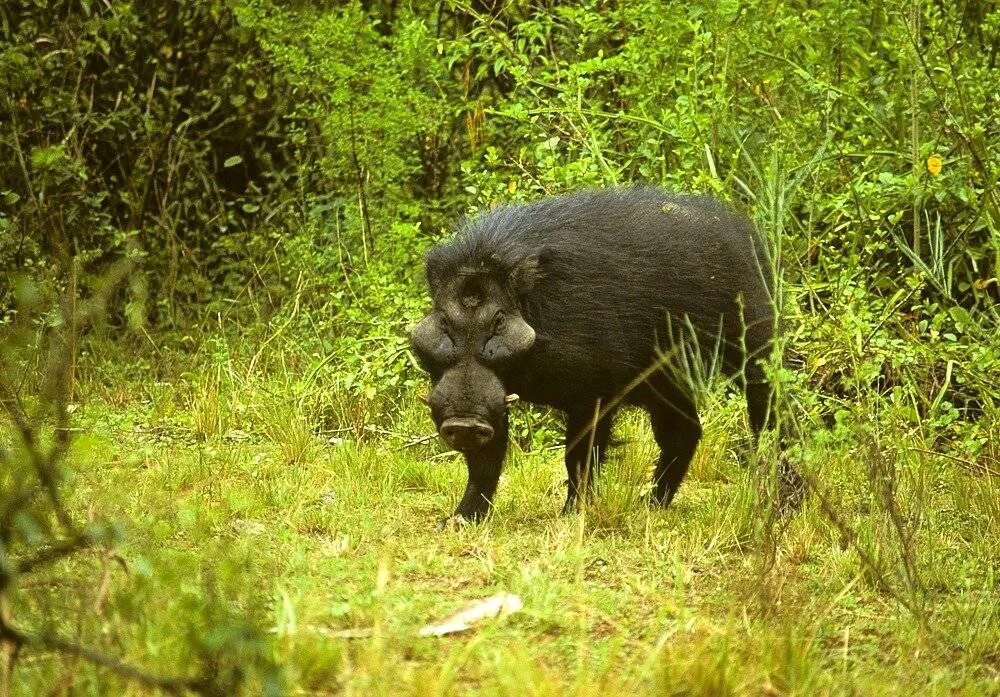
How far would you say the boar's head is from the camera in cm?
477

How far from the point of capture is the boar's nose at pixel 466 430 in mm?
4734

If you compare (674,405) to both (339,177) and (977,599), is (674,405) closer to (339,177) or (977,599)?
(977,599)

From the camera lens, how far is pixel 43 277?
7.56 metres

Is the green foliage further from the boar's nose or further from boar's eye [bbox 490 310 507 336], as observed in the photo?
boar's eye [bbox 490 310 507 336]

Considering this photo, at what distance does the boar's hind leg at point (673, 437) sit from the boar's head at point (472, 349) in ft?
2.73

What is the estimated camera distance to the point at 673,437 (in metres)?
5.61

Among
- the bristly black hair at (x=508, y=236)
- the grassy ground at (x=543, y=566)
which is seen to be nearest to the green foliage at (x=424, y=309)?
the grassy ground at (x=543, y=566)

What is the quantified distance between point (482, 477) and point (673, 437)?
3.06 feet

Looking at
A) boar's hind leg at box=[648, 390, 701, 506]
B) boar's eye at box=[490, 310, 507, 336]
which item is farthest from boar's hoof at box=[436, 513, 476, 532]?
boar's hind leg at box=[648, 390, 701, 506]

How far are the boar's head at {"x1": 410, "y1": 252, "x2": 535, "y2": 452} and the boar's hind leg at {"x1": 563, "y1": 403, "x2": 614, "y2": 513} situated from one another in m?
0.29

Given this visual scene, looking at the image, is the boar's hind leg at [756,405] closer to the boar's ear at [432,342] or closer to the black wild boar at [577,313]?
the black wild boar at [577,313]

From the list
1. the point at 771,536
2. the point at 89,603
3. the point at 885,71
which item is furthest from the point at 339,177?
the point at 89,603

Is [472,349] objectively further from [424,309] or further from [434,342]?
[424,309]

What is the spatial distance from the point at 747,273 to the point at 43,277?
3.88m
